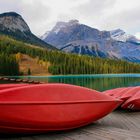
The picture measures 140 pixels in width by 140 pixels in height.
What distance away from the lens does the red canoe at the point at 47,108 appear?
6.16 metres

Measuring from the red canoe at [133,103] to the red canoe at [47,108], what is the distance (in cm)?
263

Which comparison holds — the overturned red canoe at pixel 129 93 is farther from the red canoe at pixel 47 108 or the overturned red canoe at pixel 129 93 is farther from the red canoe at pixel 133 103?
the red canoe at pixel 47 108

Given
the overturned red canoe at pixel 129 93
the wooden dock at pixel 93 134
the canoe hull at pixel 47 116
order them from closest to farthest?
the canoe hull at pixel 47 116 → the wooden dock at pixel 93 134 → the overturned red canoe at pixel 129 93

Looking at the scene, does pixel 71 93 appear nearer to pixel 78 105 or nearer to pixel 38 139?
pixel 78 105

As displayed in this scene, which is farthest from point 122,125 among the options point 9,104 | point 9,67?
point 9,67

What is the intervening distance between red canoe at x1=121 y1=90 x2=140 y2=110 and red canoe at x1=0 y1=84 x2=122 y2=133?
8.63 ft

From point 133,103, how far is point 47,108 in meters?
4.39

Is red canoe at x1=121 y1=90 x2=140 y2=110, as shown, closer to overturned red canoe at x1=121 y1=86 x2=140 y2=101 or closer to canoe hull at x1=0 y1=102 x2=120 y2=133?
overturned red canoe at x1=121 y1=86 x2=140 y2=101

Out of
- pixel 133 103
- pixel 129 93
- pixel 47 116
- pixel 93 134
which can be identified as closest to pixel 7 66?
pixel 129 93

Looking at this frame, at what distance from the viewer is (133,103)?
10.2 metres

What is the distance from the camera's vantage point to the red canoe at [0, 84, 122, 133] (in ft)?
20.2

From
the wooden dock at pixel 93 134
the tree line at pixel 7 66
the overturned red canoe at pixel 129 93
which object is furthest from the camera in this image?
the tree line at pixel 7 66

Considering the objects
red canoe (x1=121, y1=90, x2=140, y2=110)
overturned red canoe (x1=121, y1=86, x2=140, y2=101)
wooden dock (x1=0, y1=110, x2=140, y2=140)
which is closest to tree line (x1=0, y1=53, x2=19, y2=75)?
overturned red canoe (x1=121, y1=86, x2=140, y2=101)

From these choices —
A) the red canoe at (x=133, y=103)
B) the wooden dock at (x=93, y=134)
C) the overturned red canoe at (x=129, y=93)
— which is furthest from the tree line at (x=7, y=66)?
the wooden dock at (x=93, y=134)
